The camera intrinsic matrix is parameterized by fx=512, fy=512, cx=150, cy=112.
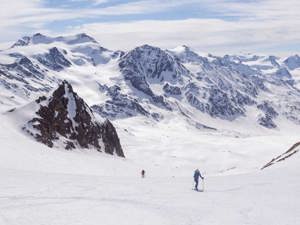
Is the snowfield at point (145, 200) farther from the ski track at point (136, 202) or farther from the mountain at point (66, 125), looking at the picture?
the mountain at point (66, 125)

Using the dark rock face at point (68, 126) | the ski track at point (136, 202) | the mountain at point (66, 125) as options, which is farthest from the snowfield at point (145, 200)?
the dark rock face at point (68, 126)

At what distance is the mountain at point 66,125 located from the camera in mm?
84375

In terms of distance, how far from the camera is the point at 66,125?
9350 cm

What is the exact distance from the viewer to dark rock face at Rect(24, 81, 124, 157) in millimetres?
84688

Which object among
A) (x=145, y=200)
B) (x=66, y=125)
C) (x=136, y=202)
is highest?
(x=136, y=202)

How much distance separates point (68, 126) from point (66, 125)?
45cm

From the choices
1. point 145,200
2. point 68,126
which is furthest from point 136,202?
point 68,126

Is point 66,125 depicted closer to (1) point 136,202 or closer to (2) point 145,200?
(2) point 145,200

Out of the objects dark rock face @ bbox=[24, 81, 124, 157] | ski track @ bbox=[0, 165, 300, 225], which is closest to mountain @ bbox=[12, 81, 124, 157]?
dark rock face @ bbox=[24, 81, 124, 157]

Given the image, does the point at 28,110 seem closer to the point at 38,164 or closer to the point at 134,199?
the point at 38,164

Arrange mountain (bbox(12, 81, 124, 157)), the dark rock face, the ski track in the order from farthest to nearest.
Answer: the dark rock face < mountain (bbox(12, 81, 124, 157)) < the ski track

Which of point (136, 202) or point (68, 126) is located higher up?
point (136, 202)

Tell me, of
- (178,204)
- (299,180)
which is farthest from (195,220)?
(299,180)

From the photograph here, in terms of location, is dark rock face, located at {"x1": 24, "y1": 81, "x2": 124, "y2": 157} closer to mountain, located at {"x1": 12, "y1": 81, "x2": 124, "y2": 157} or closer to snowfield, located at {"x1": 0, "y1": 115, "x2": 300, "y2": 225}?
mountain, located at {"x1": 12, "y1": 81, "x2": 124, "y2": 157}
